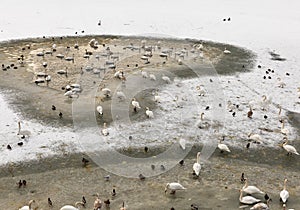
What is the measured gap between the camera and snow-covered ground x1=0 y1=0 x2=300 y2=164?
18.2m

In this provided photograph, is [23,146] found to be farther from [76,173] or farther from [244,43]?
[244,43]

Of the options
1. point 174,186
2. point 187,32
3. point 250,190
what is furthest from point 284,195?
point 187,32

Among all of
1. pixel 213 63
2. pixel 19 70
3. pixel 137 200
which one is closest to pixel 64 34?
pixel 19 70

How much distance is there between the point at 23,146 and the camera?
16.8 meters

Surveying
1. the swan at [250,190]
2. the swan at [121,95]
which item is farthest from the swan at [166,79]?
the swan at [250,190]

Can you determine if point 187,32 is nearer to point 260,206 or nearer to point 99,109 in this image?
point 99,109

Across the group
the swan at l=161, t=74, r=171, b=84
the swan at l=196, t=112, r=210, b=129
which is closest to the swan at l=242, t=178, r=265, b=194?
the swan at l=196, t=112, r=210, b=129

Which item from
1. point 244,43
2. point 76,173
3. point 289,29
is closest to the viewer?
point 76,173

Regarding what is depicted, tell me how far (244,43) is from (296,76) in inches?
356

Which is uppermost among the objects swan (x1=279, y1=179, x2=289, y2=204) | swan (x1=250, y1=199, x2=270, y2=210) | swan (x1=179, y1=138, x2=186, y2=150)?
swan (x1=179, y1=138, x2=186, y2=150)

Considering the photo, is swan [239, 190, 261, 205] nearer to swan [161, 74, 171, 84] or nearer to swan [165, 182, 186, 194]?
swan [165, 182, 186, 194]

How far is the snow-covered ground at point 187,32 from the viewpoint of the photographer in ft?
59.8

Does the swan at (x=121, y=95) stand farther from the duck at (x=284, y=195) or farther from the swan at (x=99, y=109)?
the duck at (x=284, y=195)

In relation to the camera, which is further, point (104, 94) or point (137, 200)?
point (104, 94)
